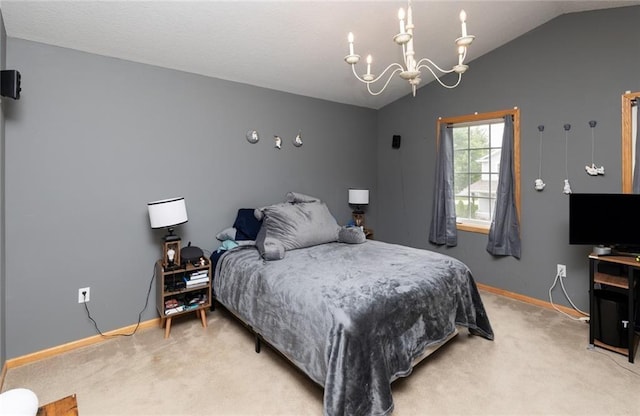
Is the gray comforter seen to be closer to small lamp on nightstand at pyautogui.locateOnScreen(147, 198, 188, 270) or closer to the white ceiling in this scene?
small lamp on nightstand at pyautogui.locateOnScreen(147, 198, 188, 270)

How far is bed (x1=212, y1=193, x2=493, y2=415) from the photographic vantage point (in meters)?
1.68

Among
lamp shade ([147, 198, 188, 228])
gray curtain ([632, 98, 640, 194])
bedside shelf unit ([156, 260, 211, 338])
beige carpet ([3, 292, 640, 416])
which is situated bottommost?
beige carpet ([3, 292, 640, 416])

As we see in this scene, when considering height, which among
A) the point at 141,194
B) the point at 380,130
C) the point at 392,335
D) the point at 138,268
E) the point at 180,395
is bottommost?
the point at 180,395

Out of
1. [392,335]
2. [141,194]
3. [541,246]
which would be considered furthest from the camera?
[541,246]

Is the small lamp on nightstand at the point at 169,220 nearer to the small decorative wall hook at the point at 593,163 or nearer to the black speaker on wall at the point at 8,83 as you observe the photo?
the black speaker on wall at the point at 8,83

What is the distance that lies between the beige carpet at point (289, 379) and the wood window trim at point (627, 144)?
1347 mm

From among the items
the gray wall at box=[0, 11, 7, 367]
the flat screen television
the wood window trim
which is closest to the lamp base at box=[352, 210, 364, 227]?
the flat screen television

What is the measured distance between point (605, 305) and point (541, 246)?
98cm

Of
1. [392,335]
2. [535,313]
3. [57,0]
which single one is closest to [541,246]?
[535,313]

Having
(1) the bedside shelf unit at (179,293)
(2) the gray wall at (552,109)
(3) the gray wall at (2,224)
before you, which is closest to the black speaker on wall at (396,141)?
(2) the gray wall at (552,109)

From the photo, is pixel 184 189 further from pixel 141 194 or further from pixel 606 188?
pixel 606 188

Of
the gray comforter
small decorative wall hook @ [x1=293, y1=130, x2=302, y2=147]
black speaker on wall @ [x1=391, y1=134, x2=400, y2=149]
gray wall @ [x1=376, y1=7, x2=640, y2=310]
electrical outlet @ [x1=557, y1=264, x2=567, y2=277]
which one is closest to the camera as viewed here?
the gray comforter

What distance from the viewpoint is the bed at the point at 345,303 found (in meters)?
1.68

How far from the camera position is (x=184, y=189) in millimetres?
3031
